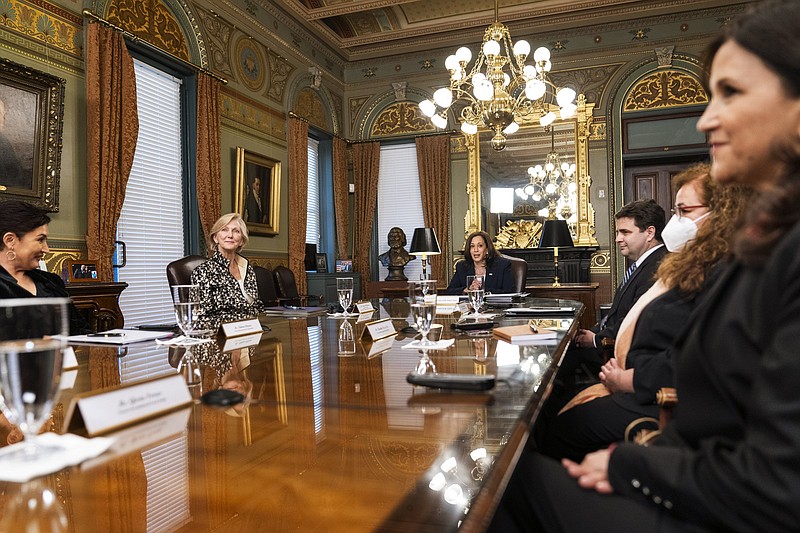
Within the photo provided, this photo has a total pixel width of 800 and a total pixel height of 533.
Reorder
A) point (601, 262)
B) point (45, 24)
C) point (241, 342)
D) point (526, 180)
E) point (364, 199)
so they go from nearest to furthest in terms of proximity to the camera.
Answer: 1. point (241, 342)
2. point (45, 24)
3. point (601, 262)
4. point (526, 180)
5. point (364, 199)

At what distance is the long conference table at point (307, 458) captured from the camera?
626mm

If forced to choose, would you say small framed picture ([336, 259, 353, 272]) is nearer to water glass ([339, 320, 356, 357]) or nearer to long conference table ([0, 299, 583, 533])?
water glass ([339, 320, 356, 357])

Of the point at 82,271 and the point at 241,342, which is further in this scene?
the point at 82,271

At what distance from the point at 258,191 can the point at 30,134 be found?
294 cm

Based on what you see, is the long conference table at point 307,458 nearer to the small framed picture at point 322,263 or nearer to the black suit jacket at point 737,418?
the black suit jacket at point 737,418

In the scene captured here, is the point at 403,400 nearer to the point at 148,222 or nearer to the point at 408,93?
the point at 148,222

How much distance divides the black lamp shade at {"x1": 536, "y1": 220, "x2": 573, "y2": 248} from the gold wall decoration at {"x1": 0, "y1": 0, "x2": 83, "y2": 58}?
488cm

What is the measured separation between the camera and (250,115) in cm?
682

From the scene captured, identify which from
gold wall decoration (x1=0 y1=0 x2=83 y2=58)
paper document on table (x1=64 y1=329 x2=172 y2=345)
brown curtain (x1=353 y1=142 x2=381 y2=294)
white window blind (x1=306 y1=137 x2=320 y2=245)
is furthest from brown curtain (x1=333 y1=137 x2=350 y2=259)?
paper document on table (x1=64 y1=329 x2=172 y2=345)

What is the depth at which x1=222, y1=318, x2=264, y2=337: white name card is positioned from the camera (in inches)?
85.7

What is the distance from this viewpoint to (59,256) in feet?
14.5

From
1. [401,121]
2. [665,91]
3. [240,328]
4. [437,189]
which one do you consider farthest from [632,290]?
[401,121]

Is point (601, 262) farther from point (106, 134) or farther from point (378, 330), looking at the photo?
point (378, 330)

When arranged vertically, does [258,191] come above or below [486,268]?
above
